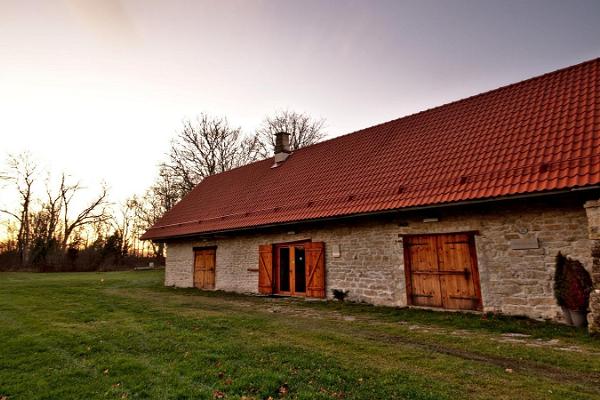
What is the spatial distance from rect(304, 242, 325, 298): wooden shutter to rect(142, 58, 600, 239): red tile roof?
41.1 inches

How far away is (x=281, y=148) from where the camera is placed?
16.7 meters

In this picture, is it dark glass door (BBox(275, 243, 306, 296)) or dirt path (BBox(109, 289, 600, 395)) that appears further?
dark glass door (BBox(275, 243, 306, 296))

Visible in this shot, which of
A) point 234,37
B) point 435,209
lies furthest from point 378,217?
point 234,37

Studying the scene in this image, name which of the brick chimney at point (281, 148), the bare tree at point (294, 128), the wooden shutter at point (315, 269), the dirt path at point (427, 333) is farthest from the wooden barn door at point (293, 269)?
the bare tree at point (294, 128)

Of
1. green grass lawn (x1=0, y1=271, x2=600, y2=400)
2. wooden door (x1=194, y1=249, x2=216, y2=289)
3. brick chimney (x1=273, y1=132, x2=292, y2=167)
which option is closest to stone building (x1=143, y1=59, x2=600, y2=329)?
wooden door (x1=194, y1=249, x2=216, y2=289)

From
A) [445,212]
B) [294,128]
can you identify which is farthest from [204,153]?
[445,212]

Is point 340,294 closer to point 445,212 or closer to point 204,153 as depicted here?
point 445,212

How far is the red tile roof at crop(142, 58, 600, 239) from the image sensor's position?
7078 mm

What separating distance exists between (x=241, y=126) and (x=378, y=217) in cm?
2123

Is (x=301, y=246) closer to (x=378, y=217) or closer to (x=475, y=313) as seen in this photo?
(x=378, y=217)

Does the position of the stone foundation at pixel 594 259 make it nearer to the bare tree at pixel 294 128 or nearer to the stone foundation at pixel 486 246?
the stone foundation at pixel 486 246

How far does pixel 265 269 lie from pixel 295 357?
24.7 feet

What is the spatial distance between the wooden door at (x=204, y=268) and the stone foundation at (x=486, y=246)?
2889 mm

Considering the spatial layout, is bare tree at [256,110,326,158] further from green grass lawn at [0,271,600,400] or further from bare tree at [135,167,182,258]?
green grass lawn at [0,271,600,400]
